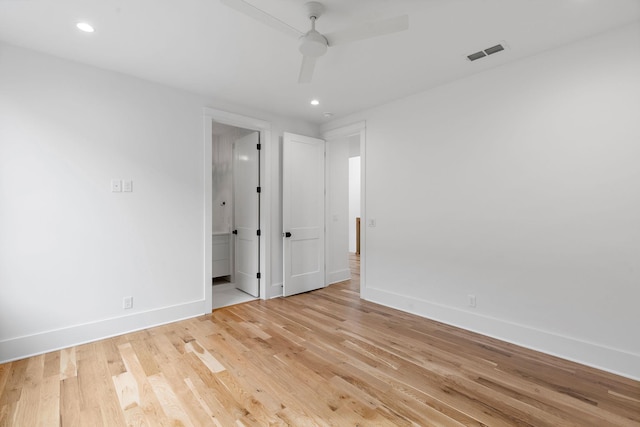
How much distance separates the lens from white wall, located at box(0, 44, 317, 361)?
2.48 meters

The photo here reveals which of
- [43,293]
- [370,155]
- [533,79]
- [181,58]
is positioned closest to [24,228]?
[43,293]

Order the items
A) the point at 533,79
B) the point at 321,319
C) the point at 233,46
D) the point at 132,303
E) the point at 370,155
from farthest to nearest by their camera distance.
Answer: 1. the point at 370,155
2. the point at 321,319
3. the point at 132,303
4. the point at 533,79
5. the point at 233,46

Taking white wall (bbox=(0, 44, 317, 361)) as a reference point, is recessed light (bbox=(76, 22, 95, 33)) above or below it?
above

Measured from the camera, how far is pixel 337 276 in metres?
5.06

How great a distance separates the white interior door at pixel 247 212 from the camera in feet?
14.0

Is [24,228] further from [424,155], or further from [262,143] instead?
[424,155]

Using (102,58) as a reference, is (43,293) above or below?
below

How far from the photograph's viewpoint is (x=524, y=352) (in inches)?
102

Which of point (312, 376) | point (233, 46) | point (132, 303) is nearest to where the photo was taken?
point (312, 376)

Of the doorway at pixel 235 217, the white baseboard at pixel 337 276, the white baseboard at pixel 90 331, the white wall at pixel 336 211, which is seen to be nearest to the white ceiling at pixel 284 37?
the doorway at pixel 235 217

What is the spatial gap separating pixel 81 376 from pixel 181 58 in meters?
2.76

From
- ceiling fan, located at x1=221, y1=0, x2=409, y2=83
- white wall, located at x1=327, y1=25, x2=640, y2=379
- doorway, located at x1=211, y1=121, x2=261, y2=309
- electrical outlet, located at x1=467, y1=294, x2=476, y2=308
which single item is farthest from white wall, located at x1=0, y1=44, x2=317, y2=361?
electrical outlet, located at x1=467, y1=294, x2=476, y2=308

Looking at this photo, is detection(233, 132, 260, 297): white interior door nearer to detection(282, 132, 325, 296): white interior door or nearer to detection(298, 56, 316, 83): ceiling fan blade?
detection(282, 132, 325, 296): white interior door

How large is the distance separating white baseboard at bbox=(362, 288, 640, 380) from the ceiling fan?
2.79m
